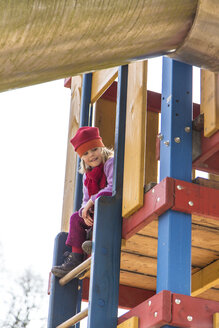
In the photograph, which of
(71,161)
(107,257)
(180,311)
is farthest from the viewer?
(71,161)

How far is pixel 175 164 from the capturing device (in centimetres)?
313

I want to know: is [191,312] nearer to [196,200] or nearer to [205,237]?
[196,200]

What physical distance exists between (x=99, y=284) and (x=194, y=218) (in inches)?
28.2

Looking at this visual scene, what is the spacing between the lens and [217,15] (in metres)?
0.53

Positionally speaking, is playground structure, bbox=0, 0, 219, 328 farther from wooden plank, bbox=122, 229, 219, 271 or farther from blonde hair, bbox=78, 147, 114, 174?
blonde hair, bbox=78, 147, 114, 174

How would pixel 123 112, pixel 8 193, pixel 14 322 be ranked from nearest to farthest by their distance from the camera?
pixel 123 112 → pixel 14 322 → pixel 8 193

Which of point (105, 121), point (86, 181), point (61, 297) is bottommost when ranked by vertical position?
point (61, 297)

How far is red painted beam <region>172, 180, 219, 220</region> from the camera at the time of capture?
301cm

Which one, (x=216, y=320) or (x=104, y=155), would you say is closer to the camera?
(x=216, y=320)

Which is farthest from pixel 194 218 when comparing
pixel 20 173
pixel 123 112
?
pixel 20 173

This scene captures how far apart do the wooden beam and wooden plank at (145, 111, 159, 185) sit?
3.50 ft

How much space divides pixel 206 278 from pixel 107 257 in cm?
100

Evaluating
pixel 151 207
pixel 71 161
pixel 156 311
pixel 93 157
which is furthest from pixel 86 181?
pixel 156 311

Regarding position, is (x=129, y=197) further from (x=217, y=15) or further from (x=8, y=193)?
(x=8, y=193)
